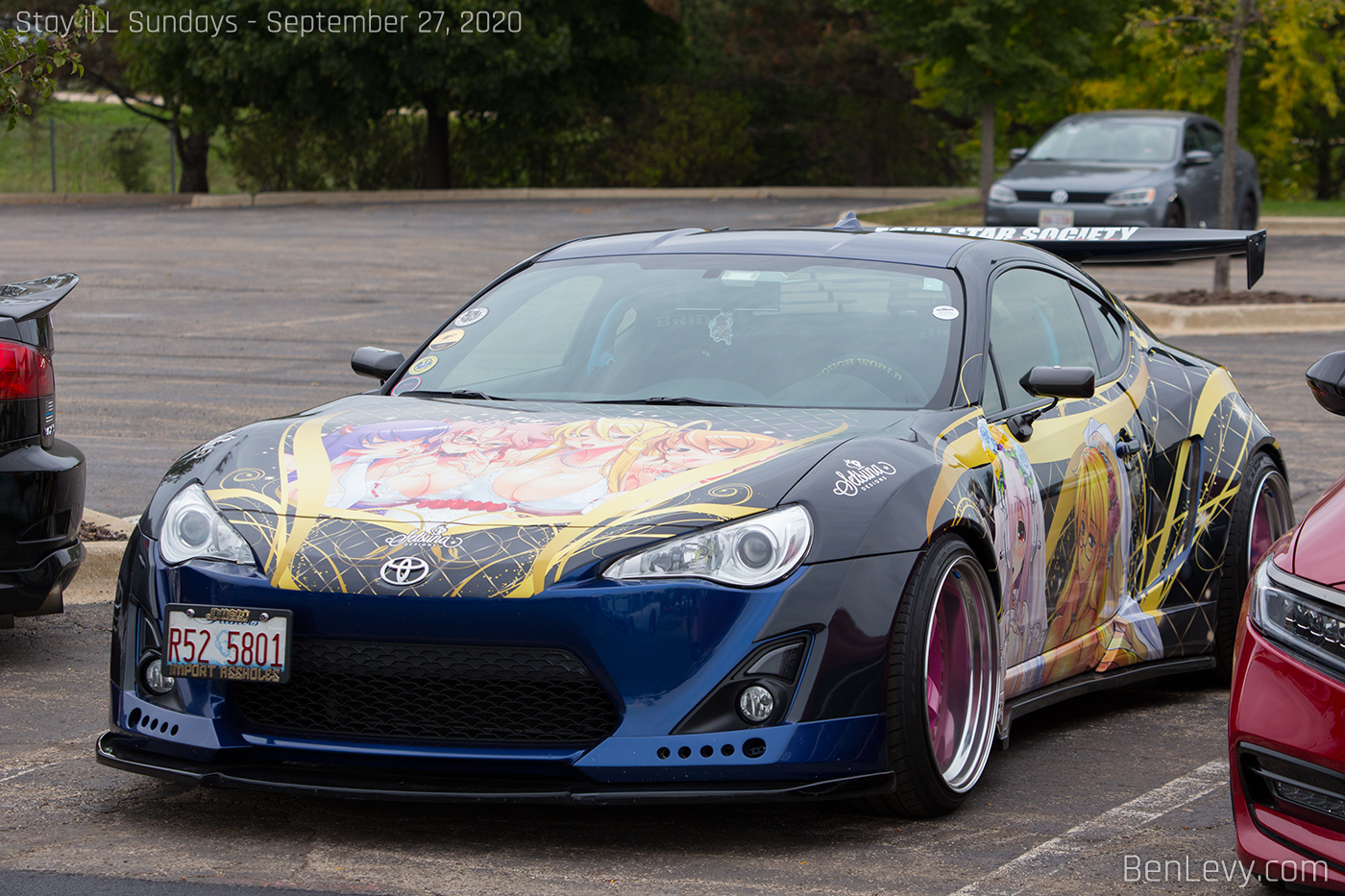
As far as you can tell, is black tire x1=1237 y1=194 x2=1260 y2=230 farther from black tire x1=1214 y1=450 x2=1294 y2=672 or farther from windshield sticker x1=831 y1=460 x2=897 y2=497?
windshield sticker x1=831 y1=460 x2=897 y2=497

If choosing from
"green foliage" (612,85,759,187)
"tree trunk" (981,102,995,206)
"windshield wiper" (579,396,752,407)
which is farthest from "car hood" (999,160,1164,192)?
"windshield wiper" (579,396,752,407)

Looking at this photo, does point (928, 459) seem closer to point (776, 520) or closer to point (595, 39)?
point (776, 520)

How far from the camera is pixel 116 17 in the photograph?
128 feet

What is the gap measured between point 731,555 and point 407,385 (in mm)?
1721

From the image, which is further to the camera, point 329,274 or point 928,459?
point 329,274

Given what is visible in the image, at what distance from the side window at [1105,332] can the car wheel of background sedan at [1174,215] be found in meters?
16.7

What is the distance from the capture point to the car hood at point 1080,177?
72.5 feet

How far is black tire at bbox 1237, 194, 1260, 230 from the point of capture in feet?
80.4

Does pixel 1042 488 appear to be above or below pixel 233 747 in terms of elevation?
above

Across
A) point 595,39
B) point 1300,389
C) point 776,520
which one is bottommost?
point 1300,389

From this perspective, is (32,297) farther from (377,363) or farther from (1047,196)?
(1047,196)

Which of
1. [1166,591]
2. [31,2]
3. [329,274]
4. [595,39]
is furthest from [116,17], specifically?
[1166,591]

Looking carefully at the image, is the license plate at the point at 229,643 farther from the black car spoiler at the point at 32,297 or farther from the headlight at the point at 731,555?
the black car spoiler at the point at 32,297

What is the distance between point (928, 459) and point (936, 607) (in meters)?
0.37
